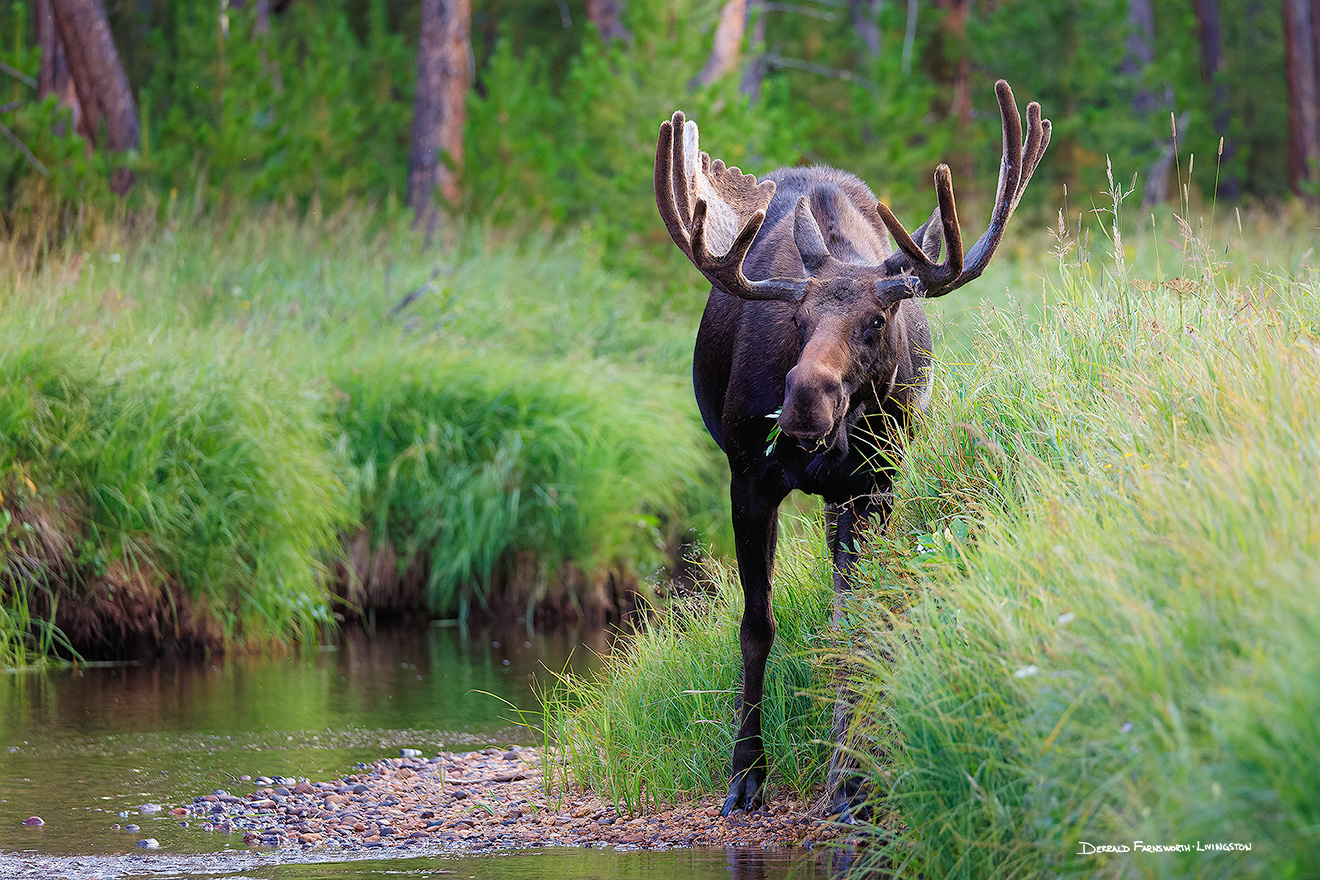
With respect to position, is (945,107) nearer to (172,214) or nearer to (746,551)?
(172,214)

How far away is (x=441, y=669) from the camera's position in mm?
8828

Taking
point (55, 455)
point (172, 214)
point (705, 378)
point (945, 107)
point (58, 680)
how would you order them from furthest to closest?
1. point (945, 107)
2. point (172, 214)
3. point (55, 455)
4. point (58, 680)
5. point (705, 378)

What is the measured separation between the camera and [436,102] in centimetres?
1697

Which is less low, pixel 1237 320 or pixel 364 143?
pixel 364 143

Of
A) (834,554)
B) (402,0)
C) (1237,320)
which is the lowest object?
(834,554)

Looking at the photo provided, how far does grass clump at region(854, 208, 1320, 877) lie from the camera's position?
10.5ft

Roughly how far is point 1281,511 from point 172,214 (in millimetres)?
12959

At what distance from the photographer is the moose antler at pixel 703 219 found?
543 centimetres

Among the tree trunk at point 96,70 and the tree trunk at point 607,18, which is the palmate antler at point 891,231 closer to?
the tree trunk at point 96,70

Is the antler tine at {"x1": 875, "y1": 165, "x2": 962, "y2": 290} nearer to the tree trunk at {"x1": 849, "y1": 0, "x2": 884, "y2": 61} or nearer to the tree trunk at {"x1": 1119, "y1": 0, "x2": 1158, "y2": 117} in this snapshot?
the tree trunk at {"x1": 1119, "y1": 0, "x2": 1158, "y2": 117}

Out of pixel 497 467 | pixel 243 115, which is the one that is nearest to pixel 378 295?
pixel 243 115

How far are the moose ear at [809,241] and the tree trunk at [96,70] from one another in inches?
462

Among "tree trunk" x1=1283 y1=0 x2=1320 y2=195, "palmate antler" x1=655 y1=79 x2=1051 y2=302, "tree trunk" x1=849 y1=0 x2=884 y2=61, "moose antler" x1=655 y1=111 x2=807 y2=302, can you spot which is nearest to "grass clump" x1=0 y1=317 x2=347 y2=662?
"moose antler" x1=655 y1=111 x2=807 y2=302

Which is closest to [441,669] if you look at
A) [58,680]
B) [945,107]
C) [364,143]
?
[58,680]
